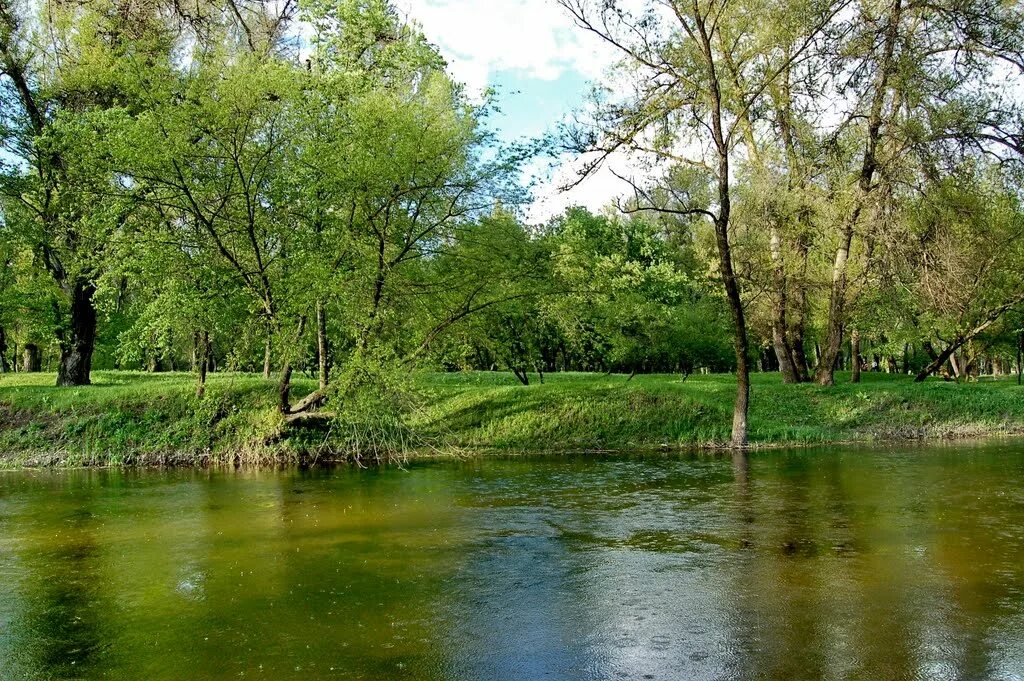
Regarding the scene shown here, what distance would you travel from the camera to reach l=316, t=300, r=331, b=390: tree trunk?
2280 centimetres

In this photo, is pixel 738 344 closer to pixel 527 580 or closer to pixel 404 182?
pixel 404 182

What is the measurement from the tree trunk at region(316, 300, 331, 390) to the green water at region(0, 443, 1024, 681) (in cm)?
514

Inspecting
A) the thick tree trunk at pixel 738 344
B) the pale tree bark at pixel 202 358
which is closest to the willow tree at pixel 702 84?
the thick tree trunk at pixel 738 344

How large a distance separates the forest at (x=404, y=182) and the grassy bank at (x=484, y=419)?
0.99m

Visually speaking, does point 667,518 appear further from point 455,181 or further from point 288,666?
point 455,181

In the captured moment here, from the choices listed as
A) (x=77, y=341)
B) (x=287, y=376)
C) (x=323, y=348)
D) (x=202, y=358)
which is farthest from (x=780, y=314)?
(x=77, y=341)

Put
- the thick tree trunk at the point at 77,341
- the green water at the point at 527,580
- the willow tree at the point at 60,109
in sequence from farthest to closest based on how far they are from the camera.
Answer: the thick tree trunk at the point at 77,341 < the willow tree at the point at 60,109 < the green water at the point at 527,580

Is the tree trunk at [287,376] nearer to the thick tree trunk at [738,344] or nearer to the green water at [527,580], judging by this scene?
the green water at [527,580]

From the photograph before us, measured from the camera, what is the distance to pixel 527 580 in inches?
408

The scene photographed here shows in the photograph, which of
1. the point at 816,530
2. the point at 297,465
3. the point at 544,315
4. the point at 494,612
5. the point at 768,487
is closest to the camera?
the point at 494,612

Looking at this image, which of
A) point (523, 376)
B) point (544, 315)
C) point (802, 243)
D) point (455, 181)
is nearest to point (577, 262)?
point (544, 315)

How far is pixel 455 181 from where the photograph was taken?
23.1 m

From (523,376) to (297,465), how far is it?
10.2 meters

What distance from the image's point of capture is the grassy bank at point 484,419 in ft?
77.6
